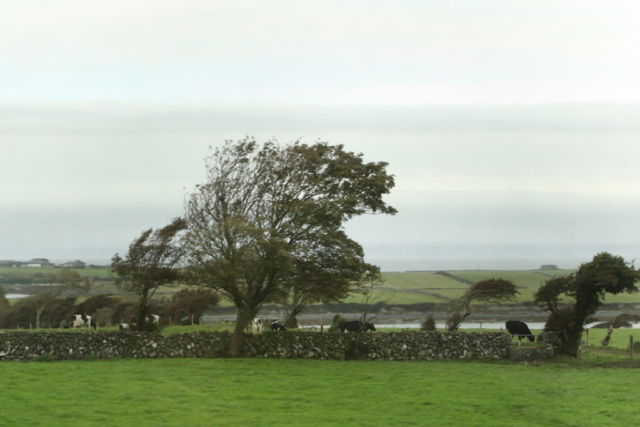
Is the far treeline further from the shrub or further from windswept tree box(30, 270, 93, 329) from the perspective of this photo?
windswept tree box(30, 270, 93, 329)

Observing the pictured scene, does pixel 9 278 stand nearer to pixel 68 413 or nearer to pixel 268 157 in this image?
pixel 268 157

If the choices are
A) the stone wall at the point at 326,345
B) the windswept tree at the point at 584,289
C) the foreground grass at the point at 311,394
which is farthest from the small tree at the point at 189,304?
the windswept tree at the point at 584,289

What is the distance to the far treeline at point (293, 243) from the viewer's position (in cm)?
2864

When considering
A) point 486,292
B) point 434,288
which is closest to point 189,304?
point 486,292

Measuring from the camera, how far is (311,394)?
2002 centimetres

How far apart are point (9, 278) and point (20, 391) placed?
142193 mm

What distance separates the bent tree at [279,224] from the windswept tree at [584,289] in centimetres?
877

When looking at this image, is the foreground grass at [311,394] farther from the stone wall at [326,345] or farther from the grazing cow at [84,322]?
the grazing cow at [84,322]

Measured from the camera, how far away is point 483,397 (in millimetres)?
19688

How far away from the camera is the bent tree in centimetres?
2861

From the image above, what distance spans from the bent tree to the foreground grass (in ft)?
13.5

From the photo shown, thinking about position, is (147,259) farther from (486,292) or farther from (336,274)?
(486,292)

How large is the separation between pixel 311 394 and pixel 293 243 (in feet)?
34.2

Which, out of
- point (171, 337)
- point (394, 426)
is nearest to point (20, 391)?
point (171, 337)
